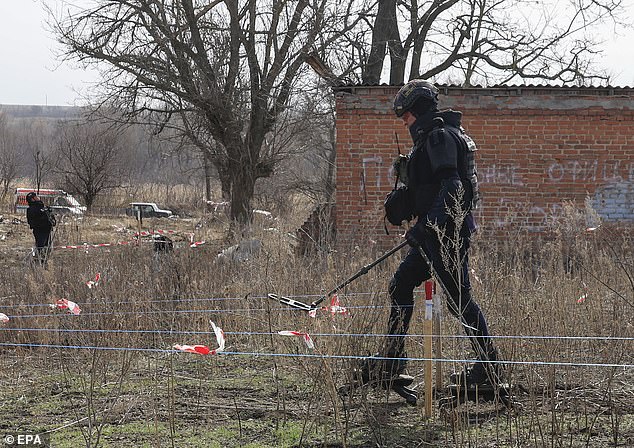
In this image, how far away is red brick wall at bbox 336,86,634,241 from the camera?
12.5 meters

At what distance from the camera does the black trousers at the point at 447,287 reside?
4820 mm

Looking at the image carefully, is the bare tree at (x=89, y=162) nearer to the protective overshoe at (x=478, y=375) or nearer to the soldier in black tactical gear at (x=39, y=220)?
the soldier in black tactical gear at (x=39, y=220)

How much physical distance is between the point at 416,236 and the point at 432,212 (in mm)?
177

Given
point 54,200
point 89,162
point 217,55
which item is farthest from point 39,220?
point 89,162

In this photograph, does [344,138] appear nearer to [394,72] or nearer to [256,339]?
[256,339]

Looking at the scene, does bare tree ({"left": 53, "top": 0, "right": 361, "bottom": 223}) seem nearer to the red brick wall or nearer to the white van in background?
the red brick wall

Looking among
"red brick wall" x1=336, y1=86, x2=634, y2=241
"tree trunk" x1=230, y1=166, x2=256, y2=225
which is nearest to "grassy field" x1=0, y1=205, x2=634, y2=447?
"red brick wall" x1=336, y1=86, x2=634, y2=241

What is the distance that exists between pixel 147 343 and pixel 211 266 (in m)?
2.37

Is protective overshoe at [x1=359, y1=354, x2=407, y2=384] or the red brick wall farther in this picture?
the red brick wall

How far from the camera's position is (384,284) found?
6383 millimetres
